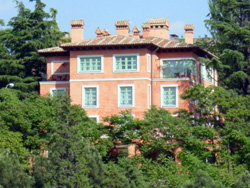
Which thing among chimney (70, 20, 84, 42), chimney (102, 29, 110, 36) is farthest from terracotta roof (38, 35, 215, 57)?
chimney (102, 29, 110, 36)

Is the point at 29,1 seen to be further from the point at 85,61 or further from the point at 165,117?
the point at 165,117

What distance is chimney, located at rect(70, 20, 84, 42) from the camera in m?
78.1

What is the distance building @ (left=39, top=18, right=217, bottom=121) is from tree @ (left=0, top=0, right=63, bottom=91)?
5205 millimetres

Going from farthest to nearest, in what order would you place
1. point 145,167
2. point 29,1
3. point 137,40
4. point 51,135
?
point 29,1, point 137,40, point 145,167, point 51,135

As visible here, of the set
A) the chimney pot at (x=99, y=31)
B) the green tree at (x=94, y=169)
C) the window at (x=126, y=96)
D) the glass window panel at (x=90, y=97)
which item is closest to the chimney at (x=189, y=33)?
the chimney pot at (x=99, y=31)

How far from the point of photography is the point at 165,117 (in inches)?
2709

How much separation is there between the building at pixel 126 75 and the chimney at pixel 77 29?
296 cm

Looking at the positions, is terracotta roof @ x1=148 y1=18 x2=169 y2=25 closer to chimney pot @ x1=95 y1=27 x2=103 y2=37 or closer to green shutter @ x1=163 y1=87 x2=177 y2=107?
chimney pot @ x1=95 y1=27 x2=103 y2=37

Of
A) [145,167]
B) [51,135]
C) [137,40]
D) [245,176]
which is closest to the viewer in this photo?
[245,176]

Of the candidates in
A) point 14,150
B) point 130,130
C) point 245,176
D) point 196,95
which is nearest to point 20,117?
point 14,150

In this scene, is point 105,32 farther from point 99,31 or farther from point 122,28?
point 122,28

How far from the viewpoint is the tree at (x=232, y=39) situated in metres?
76.8

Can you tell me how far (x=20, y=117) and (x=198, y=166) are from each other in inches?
473

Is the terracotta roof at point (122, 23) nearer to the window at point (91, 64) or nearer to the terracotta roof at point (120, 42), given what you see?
the terracotta roof at point (120, 42)
